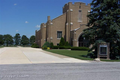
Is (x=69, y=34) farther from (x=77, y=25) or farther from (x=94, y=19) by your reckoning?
(x=94, y=19)

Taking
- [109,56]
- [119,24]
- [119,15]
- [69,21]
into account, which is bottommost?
[109,56]

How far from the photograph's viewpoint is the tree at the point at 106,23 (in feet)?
58.9

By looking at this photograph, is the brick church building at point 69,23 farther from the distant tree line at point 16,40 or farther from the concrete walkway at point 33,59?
the distant tree line at point 16,40

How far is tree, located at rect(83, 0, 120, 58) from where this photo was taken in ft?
58.9

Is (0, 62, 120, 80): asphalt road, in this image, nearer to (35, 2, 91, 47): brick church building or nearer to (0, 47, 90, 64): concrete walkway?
(0, 47, 90, 64): concrete walkway

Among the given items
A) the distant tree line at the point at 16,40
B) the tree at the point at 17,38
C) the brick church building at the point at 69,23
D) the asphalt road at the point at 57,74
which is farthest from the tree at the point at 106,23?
the tree at the point at 17,38

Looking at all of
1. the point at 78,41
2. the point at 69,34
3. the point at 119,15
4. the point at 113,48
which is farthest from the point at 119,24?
the point at 69,34

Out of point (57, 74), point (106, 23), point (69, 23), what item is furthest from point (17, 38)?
point (57, 74)

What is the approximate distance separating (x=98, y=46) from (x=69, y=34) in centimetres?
3038

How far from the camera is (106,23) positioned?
18.4 m

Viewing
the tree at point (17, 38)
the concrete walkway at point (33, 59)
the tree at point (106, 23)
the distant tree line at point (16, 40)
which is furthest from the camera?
the tree at point (17, 38)

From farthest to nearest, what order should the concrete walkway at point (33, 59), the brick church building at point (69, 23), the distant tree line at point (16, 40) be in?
the distant tree line at point (16, 40) < the brick church building at point (69, 23) < the concrete walkway at point (33, 59)

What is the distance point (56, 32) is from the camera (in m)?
50.2

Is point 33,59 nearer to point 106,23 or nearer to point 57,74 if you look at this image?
point 57,74
